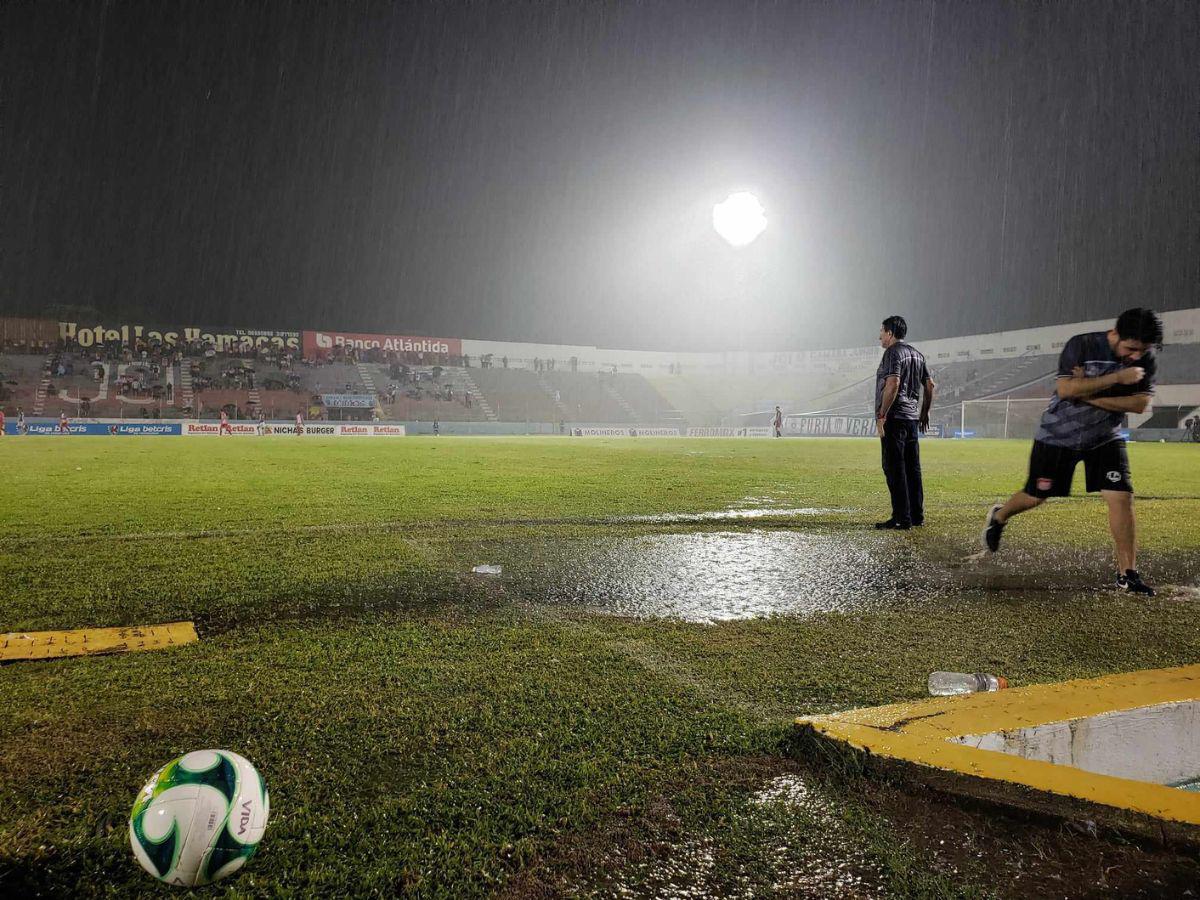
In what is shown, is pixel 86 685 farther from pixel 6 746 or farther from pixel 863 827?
pixel 863 827

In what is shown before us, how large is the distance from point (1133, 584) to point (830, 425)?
4857cm

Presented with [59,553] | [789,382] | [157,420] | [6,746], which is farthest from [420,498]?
[789,382]

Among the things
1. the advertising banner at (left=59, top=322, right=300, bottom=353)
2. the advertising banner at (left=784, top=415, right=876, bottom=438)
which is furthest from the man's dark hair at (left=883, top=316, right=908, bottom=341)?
the advertising banner at (left=59, top=322, right=300, bottom=353)

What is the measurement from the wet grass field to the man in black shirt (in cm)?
46

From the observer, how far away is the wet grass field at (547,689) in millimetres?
1295

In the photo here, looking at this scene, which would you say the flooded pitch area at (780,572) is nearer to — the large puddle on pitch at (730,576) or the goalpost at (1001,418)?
the large puddle on pitch at (730,576)

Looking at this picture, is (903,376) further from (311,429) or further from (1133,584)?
(311,429)

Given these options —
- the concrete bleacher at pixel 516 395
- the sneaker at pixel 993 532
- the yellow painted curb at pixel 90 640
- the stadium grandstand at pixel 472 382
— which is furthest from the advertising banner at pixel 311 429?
the yellow painted curb at pixel 90 640

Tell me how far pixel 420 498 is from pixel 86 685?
5556mm

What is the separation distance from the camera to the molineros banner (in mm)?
54344

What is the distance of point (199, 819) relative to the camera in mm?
1288

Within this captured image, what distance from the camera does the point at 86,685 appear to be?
2172 mm

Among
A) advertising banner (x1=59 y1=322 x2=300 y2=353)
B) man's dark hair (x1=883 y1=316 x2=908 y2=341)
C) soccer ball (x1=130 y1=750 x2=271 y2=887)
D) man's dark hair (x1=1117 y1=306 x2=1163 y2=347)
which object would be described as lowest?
soccer ball (x1=130 y1=750 x2=271 y2=887)

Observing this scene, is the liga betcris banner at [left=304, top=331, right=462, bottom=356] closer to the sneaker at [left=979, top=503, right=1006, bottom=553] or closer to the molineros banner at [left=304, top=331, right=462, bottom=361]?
the molineros banner at [left=304, top=331, right=462, bottom=361]
